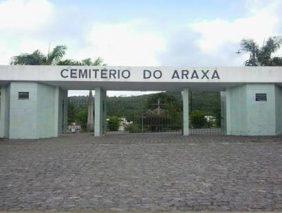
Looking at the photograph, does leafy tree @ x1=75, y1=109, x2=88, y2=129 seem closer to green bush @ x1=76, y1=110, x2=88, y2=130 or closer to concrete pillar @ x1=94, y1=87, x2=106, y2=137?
green bush @ x1=76, y1=110, x2=88, y2=130

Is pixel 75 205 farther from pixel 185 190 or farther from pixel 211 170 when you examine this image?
pixel 211 170

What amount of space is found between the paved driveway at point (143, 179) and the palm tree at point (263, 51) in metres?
19.6

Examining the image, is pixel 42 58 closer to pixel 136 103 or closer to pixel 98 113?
pixel 136 103

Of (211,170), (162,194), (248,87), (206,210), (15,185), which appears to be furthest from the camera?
(248,87)

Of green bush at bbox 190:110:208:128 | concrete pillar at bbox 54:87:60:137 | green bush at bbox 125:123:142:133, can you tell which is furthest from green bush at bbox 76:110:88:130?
concrete pillar at bbox 54:87:60:137

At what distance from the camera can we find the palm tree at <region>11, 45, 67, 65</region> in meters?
33.4

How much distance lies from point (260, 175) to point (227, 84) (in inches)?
564

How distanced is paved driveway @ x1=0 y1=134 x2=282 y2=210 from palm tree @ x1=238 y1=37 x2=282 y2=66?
19.6 m

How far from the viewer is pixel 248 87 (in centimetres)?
2406

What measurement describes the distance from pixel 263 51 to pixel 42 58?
1559 cm

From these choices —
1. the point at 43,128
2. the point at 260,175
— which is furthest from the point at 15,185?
the point at 43,128

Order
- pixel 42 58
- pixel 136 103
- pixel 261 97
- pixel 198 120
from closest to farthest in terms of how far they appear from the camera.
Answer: pixel 261 97 < pixel 136 103 < pixel 42 58 < pixel 198 120

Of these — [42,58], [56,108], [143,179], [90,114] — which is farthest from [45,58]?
[143,179]

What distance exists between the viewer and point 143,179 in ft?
34.4
